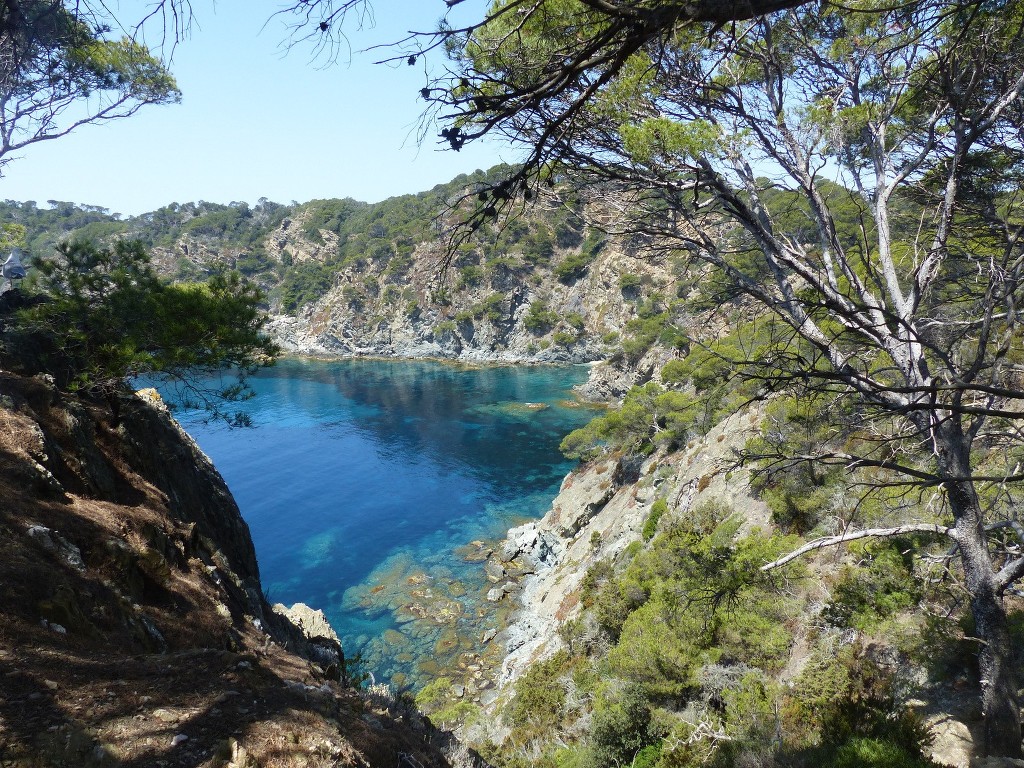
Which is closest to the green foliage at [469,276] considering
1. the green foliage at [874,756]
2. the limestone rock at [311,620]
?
the limestone rock at [311,620]

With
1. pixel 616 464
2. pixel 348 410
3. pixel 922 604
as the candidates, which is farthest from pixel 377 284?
pixel 922 604

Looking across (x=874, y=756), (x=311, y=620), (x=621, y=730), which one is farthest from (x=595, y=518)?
(x=874, y=756)

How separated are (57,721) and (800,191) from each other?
22.6ft

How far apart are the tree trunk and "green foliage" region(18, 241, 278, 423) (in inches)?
352

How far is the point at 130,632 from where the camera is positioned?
507cm

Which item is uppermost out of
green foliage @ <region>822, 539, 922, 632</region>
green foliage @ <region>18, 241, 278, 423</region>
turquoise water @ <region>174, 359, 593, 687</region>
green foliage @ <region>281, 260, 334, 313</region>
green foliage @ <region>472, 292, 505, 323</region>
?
green foliage @ <region>281, 260, 334, 313</region>

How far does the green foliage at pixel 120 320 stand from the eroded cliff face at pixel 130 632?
699 millimetres

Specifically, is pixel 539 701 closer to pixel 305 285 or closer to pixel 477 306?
pixel 477 306

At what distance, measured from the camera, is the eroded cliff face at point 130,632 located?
129 inches

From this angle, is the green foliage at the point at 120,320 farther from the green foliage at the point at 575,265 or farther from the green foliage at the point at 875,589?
the green foliage at the point at 575,265

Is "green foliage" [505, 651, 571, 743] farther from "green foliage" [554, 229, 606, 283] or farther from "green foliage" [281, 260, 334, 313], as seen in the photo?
"green foliage" [281, 260, 334, 313]

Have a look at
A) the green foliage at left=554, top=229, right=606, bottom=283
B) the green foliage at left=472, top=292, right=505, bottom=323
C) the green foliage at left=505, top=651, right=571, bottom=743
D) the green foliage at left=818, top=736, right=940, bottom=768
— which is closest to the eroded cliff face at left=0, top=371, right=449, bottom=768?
the green foliage at left=818, top=736, right=940, bottom=768

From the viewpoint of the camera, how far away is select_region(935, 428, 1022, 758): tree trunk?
4.26 m

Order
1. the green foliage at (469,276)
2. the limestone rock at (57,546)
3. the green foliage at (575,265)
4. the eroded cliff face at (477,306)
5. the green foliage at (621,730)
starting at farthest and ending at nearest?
the green foliage at (469,276) → the green foliage at (575,265) → the eroded cliff face at (477,306) → the green foliage at (621,730) → the limestone rock at (57,546)
